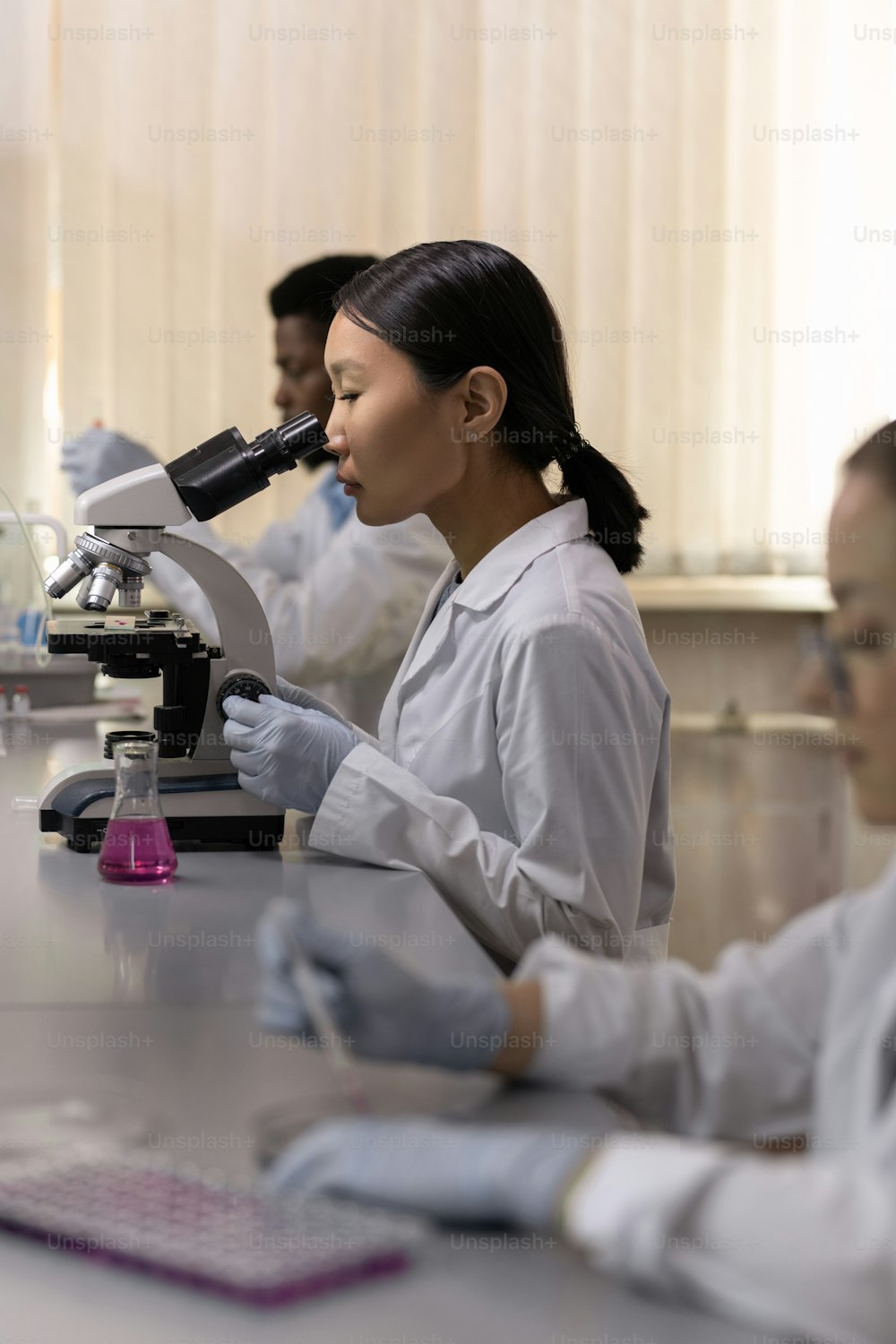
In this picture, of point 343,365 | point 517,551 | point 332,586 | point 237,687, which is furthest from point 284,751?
point 332,586

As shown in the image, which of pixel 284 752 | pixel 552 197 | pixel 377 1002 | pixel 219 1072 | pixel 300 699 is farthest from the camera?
pixel 552 197

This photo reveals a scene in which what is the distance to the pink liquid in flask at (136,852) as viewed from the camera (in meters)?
1.39

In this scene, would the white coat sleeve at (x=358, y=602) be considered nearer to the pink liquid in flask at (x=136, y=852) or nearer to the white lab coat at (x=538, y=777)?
the white lab coat at (x=538, y=777)

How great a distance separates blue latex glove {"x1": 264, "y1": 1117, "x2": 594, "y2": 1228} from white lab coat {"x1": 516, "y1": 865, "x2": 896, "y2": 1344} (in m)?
0.02

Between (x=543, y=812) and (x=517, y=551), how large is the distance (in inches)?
13.6

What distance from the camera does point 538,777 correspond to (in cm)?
141

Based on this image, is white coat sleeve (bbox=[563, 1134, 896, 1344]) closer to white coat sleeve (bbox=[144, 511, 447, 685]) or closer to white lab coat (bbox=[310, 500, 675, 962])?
white lab coat (bbox=[310, 500, 675, 962])

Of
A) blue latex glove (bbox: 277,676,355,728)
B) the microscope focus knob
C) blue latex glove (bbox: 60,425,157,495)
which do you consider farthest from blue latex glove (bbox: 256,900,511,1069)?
blue latex glove (bbox: 60,425,157,495)

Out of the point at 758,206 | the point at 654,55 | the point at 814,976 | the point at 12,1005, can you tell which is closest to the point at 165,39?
the point at 654,55

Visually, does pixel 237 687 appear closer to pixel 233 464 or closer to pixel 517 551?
pixel 233 464

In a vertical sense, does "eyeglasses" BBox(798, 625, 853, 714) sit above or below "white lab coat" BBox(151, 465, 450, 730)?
above

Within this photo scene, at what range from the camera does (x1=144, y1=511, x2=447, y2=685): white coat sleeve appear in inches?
99.1

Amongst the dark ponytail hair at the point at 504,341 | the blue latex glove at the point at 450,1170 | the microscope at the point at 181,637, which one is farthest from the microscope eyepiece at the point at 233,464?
the blue latex glove at the point at 450,1170

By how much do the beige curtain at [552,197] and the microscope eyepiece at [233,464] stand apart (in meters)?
1.71
